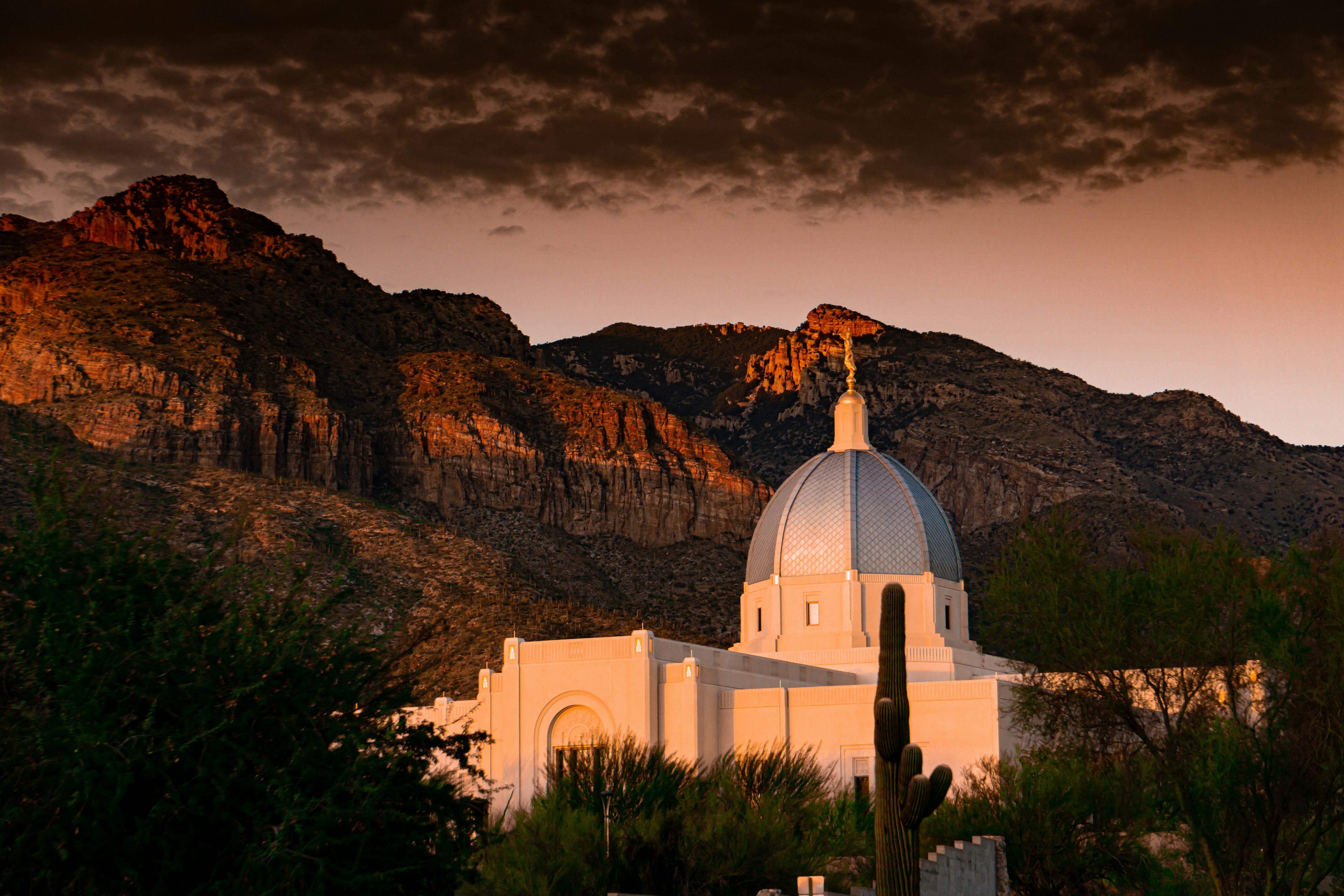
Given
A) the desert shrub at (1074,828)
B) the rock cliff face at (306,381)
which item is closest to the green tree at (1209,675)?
the desert shrub at (1074,828)

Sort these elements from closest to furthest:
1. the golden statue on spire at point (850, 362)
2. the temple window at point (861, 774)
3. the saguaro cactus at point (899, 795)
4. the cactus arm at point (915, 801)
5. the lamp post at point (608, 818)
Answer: the cactus arm at point (915, 801), the saguaro cactus at point (899, 795), the lamp post at point (608, 818), the temple window at point (861, 774), the golden statue on spire at point (850, 362)

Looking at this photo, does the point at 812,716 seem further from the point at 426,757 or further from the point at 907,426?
the point at 907,426

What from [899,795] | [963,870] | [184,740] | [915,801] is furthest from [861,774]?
[184,740]

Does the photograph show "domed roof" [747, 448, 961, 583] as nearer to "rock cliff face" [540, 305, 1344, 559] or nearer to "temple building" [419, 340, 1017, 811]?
"temple building" [419, 340, 1017, 811]

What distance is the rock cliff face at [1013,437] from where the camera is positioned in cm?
8206

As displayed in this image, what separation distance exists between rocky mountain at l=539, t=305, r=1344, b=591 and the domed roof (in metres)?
19.5

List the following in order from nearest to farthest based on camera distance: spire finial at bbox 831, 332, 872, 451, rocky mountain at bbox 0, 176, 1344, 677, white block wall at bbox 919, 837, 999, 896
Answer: white block wall at bbox 919, 837, 999, 896 → spire finial at bbox 831, 332, 872, 451 → rocky mountain at bbox 0, 176, 1344, 677

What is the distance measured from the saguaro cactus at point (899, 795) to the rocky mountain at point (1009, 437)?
147 feet

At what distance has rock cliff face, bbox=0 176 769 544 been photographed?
84188 millimetres

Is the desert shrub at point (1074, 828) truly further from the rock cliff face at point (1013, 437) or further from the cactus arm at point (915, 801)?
the rock cliff face at point (1013, 437)

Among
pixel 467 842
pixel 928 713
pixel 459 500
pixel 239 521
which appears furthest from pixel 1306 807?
pixel 459 500

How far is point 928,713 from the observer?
120 ft

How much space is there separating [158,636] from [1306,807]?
18162 millimetres

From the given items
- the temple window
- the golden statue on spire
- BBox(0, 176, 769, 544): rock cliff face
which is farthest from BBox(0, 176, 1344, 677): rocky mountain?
the temple window
